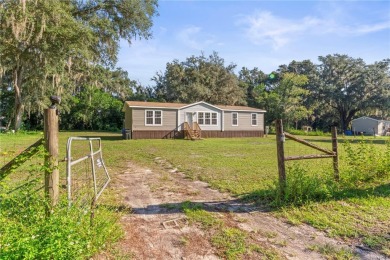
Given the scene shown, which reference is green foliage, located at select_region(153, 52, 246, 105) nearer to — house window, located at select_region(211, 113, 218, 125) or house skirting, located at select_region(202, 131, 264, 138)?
house skirting, located at select_region(202, 131, 264, 138)

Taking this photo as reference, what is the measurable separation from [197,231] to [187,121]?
16.7m

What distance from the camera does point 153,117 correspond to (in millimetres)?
18453

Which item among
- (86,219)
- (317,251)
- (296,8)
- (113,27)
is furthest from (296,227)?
(113,27)

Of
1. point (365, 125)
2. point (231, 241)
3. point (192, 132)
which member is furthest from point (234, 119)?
point (365, 125)

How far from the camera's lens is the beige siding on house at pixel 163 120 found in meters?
17.9

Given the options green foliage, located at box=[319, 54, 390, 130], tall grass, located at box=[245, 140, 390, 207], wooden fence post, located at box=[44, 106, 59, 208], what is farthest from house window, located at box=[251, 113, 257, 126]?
wooden fence post, located at box=[44, 106, 59, 208]

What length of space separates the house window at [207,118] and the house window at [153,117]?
326 cm

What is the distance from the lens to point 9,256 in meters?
1.91

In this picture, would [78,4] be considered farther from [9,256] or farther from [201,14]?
[9,256]

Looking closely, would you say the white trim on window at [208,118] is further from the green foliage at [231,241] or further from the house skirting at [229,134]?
Answer: the green foliage at [231,241]

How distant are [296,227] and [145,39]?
18075 mm

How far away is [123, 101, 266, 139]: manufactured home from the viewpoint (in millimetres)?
18094

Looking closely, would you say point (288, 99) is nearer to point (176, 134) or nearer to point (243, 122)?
point (243, 122)

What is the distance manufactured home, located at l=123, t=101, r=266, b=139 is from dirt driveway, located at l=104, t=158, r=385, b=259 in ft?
44.2
